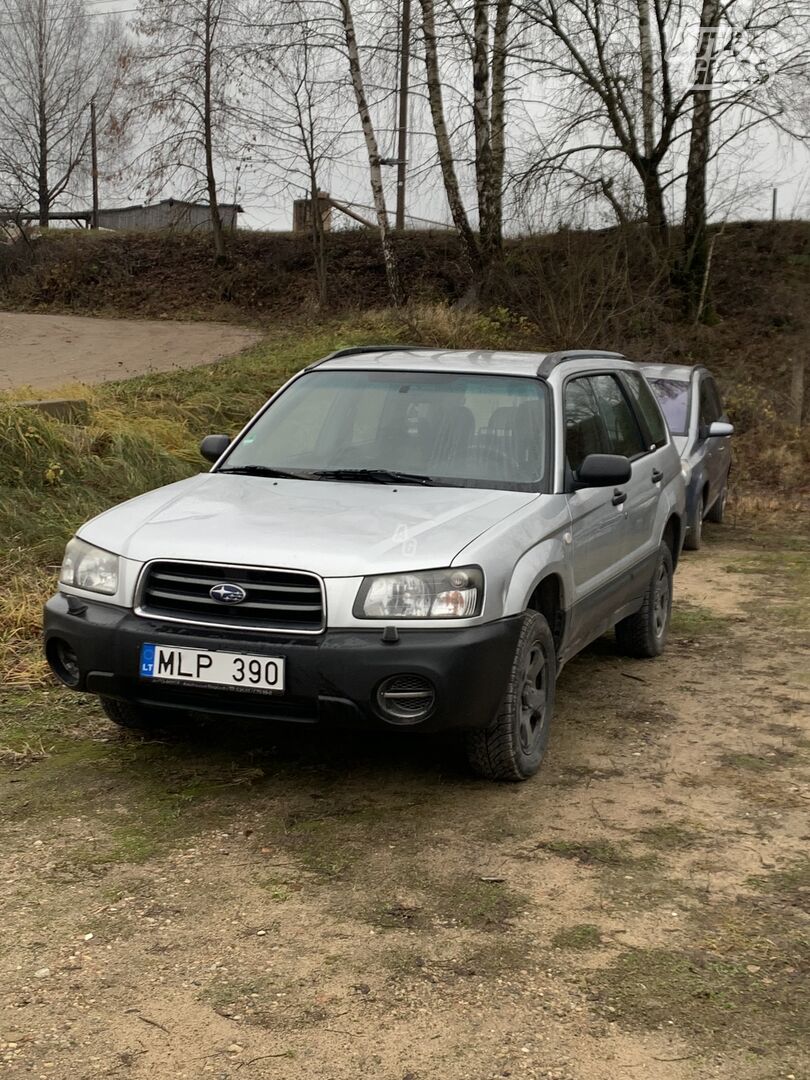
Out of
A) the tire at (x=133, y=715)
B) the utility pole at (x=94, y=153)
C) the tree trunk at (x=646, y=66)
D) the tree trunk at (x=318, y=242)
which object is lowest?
the tire at (x=133, y=715)

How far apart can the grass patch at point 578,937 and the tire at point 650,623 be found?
3.25 metres

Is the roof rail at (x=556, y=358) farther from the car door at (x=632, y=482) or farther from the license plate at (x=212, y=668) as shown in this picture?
the license plate at (x=212, y=668)

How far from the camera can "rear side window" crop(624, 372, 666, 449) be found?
22.0 feet

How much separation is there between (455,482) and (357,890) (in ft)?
6.24

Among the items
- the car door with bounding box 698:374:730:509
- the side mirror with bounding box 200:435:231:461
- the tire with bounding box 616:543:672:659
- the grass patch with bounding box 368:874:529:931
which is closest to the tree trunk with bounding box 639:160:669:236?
the car door with bounding box 698:374:730:509

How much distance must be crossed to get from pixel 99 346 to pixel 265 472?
656 inches

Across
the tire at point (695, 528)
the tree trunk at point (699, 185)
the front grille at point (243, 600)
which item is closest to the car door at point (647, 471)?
the front grille at point (243, 600)

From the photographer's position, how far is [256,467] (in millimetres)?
5301

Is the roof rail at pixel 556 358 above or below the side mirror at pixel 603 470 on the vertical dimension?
above

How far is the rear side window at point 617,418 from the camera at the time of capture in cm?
605

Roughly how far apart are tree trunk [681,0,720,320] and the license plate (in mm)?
19143

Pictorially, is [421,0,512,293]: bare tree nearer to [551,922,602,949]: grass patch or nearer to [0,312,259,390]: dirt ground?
[0,312,259,390]: dirt ground

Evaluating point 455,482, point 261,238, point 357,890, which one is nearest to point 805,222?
point 261,238

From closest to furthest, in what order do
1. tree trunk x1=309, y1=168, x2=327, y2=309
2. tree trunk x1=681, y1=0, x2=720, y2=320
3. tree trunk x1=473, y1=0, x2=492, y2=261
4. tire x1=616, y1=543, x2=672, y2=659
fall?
tire x1=616, y1=543, x2=672, y2=659 < tree trunk x1=473, y1=0, x2=492, y2=261 < tree trunk x1=681, y1=0, x2=720, y2=320 < tree trunk x1=309, y1=168, x2=327, y2=309
